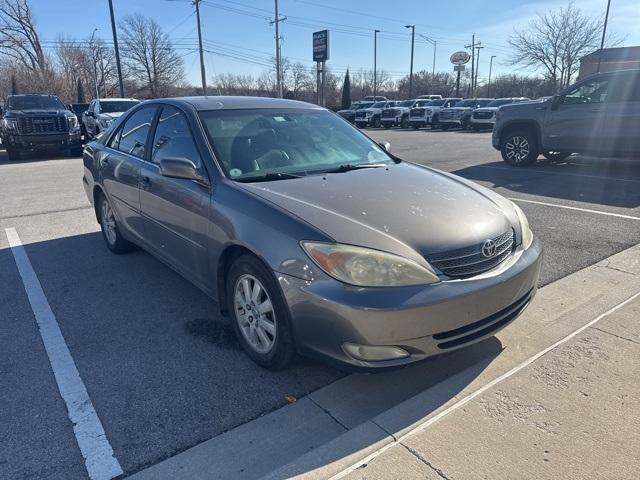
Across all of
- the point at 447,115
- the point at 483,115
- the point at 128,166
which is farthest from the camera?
the point at 447,115

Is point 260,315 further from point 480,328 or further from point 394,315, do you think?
point 480,328

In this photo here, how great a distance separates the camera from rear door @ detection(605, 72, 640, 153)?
29.2 ft

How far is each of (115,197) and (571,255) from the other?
186 inches

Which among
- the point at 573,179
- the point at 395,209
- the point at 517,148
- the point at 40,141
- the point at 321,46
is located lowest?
the point at 573,179

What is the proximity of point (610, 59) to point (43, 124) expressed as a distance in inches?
2038

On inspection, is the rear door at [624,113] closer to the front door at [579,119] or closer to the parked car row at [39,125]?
the front door at [579,119]

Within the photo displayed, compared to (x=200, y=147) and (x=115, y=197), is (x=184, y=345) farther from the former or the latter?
(x=115, y=197)

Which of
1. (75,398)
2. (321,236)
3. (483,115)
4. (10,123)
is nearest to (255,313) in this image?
(321,236)

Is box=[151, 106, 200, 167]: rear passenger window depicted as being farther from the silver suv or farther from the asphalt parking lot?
the silver suv

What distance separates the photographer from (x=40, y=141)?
48.7ft

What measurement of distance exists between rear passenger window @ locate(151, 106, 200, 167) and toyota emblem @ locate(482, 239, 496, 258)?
1984 mm

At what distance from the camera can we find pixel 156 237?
397cm

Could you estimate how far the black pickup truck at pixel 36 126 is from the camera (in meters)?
14.6

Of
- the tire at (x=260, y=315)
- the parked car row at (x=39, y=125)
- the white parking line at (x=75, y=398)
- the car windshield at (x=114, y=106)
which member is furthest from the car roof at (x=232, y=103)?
the car windshield at (x=114, y=106)
